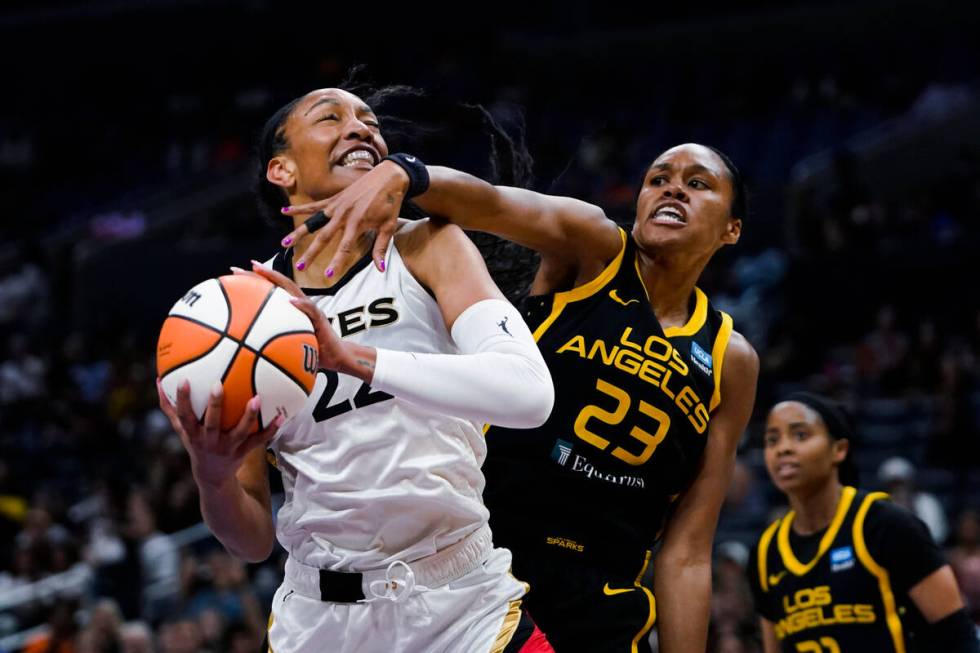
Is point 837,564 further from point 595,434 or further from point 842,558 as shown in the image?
point 595,434

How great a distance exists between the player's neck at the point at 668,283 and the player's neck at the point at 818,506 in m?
1.43

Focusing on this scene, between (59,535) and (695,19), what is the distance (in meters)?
12.2

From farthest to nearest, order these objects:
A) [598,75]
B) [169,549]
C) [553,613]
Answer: [598,75]
[169,549]
[553,613]

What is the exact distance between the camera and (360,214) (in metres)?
2.97

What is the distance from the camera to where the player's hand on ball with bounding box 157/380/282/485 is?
2684 millimetres

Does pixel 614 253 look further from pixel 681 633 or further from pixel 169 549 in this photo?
pixel 169 549

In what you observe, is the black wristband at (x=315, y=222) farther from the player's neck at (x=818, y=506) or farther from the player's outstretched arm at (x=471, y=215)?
the player's neck at (x=818, y=506)

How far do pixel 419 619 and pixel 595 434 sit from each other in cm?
101

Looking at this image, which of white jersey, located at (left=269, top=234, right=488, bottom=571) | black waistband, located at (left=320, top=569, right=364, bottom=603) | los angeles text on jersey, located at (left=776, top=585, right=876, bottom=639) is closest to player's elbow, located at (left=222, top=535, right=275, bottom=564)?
white jersey, located at (left=269, top=234, right=488, bottom=571)

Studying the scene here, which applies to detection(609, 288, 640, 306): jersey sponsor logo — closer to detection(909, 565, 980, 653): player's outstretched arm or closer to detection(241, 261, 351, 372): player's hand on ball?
detection(241, 261, 351, 372): player's hand on ball

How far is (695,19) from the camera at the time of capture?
19.3 metres

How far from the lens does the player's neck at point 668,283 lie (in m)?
4.10

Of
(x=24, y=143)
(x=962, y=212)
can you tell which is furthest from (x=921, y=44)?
(x=24, y=143)

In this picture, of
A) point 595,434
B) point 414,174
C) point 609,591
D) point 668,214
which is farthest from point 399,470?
point 668,214
